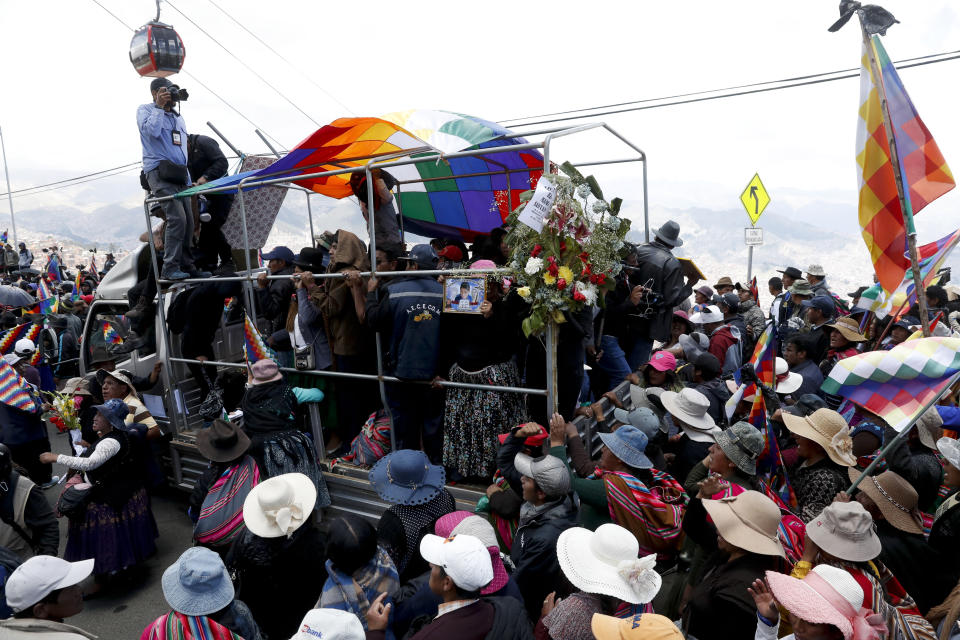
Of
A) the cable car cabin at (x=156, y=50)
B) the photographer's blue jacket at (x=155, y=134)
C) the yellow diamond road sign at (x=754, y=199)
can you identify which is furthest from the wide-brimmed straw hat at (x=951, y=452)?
the yellow diamond road sign at (x=754, y=199)

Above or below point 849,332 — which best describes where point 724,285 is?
below

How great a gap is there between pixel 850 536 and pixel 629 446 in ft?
4.14

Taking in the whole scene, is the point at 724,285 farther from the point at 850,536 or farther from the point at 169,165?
the point at 169,165

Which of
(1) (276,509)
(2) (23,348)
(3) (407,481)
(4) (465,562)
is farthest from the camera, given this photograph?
(2) (23,348)

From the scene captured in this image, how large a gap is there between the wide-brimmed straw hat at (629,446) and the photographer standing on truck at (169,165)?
480cm

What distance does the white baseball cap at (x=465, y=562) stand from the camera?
238 cm

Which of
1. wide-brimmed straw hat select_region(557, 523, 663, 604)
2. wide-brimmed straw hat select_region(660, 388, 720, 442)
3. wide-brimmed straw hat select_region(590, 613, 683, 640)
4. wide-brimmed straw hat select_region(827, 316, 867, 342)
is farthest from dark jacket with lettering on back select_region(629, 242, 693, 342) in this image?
wide-brimmed straw hat select_region(590, 613, 683, 640)

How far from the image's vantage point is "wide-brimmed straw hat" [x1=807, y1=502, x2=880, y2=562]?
242cm

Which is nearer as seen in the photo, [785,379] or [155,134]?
[785,379]

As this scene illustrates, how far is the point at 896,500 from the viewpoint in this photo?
119 inches

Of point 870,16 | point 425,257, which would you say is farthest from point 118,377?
point 870,16

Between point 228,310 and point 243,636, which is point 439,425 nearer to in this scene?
point 243,636

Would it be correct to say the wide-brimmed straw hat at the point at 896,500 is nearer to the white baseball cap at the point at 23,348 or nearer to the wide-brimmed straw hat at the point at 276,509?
the wide-brimmed straw hat at the point at 276,509

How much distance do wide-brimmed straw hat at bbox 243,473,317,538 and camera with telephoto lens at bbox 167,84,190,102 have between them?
504 cm
